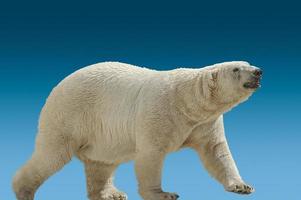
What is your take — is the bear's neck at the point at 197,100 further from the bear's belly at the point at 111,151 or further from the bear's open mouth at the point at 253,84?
the bear's belly at the point at 111,151

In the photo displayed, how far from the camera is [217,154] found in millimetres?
13805

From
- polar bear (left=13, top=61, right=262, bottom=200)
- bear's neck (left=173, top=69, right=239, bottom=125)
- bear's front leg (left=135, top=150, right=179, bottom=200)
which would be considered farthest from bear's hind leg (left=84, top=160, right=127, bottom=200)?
bear's neck (left=173, top=69, right=239, bottom=125)

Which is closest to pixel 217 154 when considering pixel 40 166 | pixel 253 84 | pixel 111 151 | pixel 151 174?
pixel 151 174

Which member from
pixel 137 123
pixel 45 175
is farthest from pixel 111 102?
pixel 45 175

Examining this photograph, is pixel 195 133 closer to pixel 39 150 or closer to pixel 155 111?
pixel 155 111

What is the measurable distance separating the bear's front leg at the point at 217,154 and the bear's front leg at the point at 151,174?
35.2 inches

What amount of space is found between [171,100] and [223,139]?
1.20 metres

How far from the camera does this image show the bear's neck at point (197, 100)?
13195 mm

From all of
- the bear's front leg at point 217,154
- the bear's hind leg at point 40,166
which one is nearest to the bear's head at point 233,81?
the bear's front leg at point 217,154

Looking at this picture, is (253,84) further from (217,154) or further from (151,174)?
(151,174)

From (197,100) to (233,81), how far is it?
2.27 feet

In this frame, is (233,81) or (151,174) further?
(151,174)

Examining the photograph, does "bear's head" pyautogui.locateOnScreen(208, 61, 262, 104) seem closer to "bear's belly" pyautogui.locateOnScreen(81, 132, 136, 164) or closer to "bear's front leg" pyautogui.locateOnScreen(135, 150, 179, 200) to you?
"bear's front leg" pyautogui.locateOnScreen(135, 150, 179, 200)

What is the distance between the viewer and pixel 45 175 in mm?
14633
